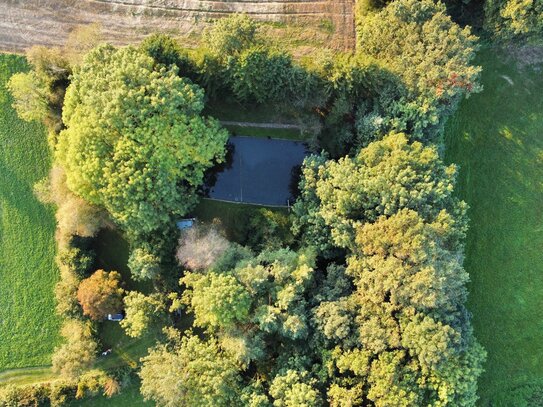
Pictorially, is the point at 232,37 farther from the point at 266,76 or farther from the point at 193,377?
the point at 193,377

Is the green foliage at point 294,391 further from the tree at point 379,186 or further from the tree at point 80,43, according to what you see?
the tree at point 80,43

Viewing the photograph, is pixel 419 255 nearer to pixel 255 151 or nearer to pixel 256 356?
pixel 256 356

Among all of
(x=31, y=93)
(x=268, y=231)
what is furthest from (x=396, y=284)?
(x=31, y=93)

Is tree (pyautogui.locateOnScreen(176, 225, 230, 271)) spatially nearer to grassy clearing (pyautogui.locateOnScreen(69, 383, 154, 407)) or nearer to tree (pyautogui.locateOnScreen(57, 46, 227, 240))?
tree (pyautogui.locateOnScreen(57, 46, 227, 240))

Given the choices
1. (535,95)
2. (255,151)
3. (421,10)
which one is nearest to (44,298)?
(255,151)

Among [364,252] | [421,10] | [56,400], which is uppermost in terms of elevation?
[421,10]

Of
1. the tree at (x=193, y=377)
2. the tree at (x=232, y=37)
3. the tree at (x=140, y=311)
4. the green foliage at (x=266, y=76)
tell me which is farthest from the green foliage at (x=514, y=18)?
the tree at (x=140, y=311)
